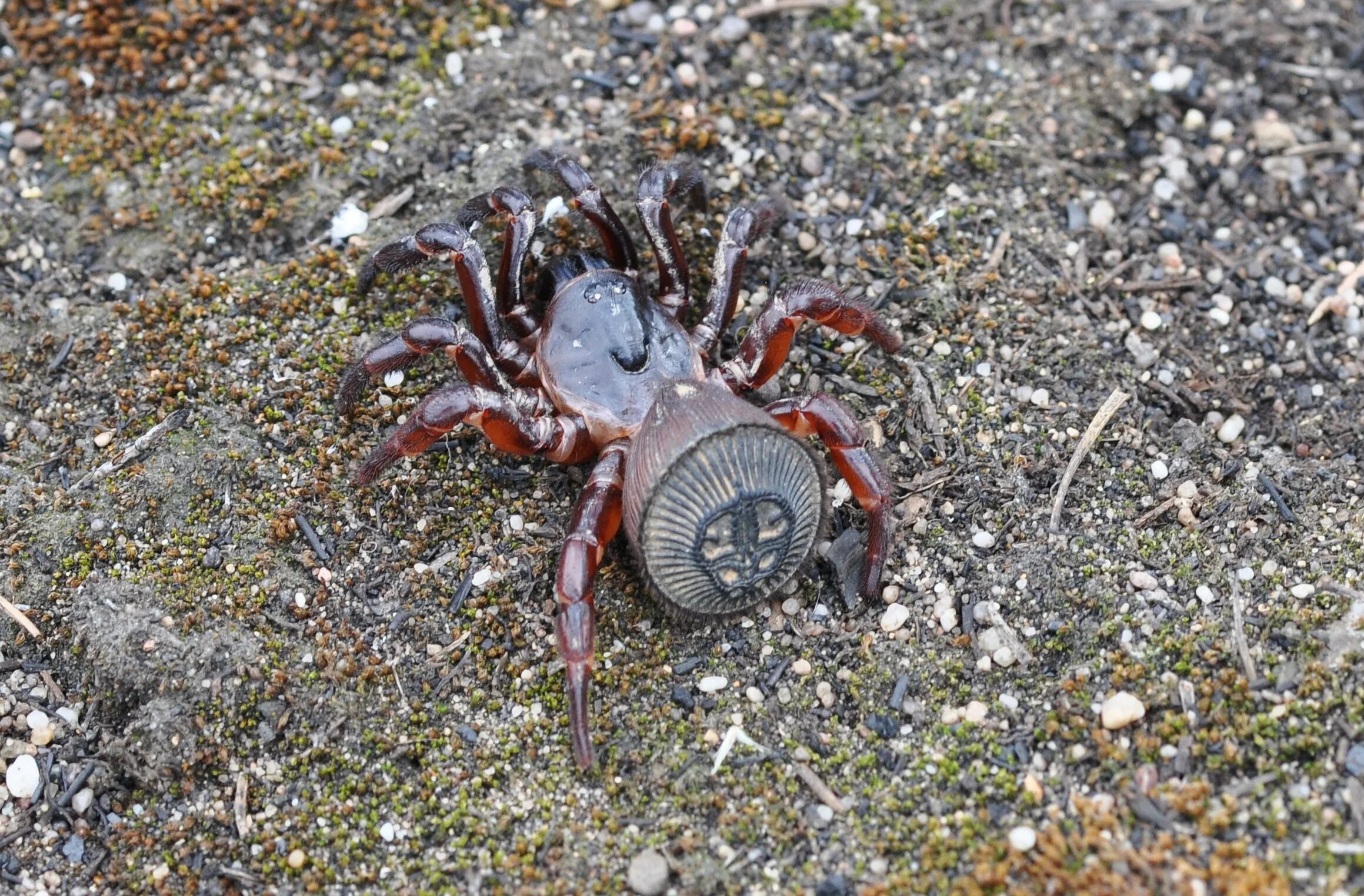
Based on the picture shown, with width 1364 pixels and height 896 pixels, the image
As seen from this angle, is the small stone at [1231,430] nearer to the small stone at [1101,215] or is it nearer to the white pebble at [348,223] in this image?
the small stone at [1101,215]

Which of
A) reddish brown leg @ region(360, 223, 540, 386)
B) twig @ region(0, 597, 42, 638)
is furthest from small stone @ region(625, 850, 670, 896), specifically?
twig @ region(0, 597, 42, 638)

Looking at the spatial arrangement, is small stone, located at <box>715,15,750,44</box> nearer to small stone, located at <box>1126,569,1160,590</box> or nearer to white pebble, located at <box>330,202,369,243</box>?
white pebble, located at <box>330,202,369,243</box>

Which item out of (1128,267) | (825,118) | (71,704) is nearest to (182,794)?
(71,704)

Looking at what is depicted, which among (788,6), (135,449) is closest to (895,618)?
(135,449)

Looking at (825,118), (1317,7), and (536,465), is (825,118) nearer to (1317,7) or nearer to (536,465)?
(536,465)

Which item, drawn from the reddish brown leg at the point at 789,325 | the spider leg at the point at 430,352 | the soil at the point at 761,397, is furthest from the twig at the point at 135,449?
the reddish brown leg at the point at 789,325

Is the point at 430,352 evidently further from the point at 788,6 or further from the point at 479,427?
the point at 788,6

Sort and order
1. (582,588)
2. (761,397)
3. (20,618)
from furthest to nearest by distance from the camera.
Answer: (761,397), (20,618), (582,588)
